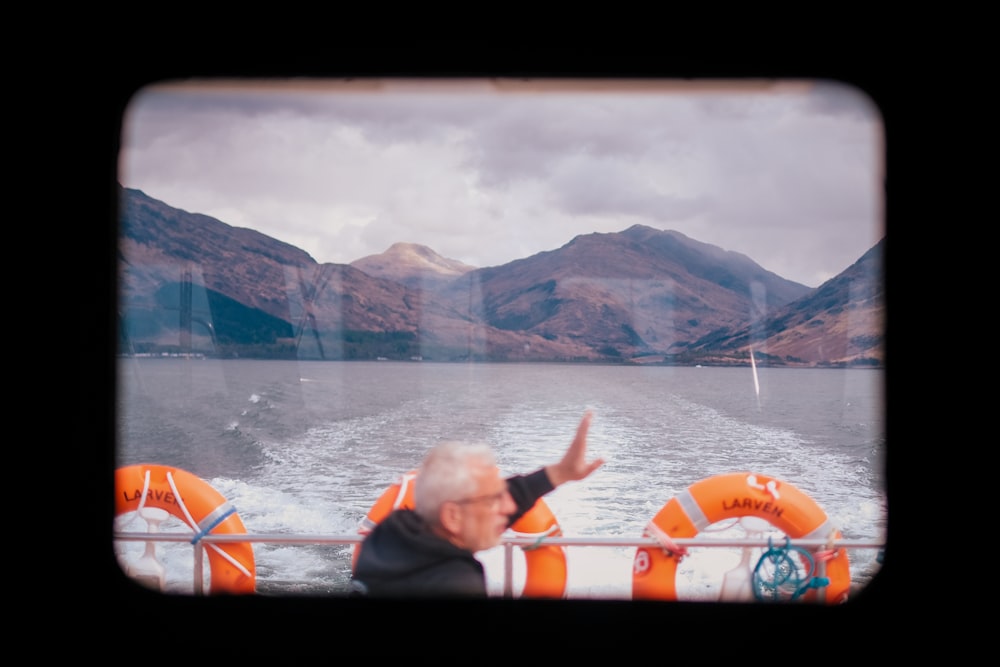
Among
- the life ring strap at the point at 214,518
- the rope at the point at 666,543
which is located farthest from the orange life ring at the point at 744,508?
the life ring strap at the point at 214,518

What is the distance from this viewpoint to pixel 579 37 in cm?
180

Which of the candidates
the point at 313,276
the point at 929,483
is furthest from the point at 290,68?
the point at 313,276

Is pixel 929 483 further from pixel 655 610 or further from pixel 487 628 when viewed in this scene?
pixel 487 628

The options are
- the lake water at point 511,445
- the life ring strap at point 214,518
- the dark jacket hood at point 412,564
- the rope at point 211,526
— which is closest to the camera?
the dark jacket hood at point 412,564

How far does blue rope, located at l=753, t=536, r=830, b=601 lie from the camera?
8.46 feet

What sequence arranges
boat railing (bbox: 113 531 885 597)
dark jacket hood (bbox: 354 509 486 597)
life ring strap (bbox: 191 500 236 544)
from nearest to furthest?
dark jacket hood (bbox: 354 509 486 597) → boat railing (bbox: 113 531 885 597) → life ring strap (bbox: 191 500 236 544)

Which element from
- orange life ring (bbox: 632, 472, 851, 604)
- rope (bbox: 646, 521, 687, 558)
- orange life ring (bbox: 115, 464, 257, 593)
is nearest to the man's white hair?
rope (bbox: 646, 521, 687, 558)

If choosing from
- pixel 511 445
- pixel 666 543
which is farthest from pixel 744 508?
pixel 511 445

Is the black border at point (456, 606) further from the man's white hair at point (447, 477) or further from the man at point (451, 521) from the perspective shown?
the man's white hair at point (447, 477)

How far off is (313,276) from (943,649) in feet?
16.0

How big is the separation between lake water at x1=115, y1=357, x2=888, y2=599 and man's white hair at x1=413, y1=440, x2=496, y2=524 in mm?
400

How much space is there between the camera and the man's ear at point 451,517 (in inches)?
83.2

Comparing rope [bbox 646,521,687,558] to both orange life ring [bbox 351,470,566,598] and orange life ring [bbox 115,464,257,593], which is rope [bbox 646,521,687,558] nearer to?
orange life ring [bbox 351,470,566,598]

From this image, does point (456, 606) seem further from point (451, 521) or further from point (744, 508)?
point (744, 508)
